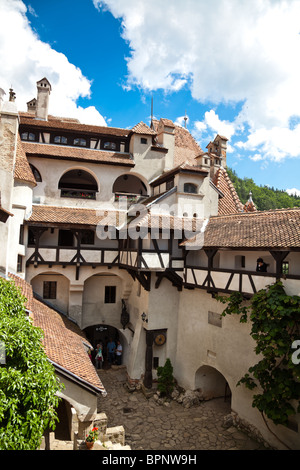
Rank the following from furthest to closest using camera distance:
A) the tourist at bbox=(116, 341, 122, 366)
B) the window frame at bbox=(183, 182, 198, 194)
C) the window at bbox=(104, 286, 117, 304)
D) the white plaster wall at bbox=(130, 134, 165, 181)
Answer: the white plaster wall at bbox=(130, 134, 165, 181), the window at bbox=(104, 286, 117, 304), the tourist at bbox=(116, 341, 122, 366), the window frame at bbox=(183, 182, 198, 194)

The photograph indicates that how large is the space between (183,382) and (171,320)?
320 centimetres

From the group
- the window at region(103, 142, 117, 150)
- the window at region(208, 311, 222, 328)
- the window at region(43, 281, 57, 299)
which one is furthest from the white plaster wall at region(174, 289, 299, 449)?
the window at region(103, 142, 117, 150)

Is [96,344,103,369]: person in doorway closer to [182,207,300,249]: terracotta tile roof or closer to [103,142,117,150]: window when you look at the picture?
[182,207,300,249]: terracotta tile roof

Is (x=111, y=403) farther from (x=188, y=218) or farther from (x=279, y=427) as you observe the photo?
(x=188, y=218)

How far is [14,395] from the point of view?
5.71 meters

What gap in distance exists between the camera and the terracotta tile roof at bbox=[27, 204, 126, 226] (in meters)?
16.4

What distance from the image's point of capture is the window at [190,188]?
1748cm

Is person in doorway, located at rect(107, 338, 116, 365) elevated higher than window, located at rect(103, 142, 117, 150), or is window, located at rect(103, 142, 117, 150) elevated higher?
window, located at rect(103, 142, 117, 150)

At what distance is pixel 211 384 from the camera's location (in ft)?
50.6

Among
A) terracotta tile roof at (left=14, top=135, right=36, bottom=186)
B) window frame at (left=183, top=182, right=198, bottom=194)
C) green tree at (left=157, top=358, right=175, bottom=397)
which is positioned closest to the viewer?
terracotta tile roof at (left=14, top=135, right=36, bottom=186)

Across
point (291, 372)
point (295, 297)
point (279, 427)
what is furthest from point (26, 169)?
point (279, 427)

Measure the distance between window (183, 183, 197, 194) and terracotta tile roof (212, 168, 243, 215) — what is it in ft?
9.44

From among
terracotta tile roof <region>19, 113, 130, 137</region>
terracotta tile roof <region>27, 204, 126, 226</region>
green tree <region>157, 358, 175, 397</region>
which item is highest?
terracotta tile roof <region>19, 113, 130, 137</region>
